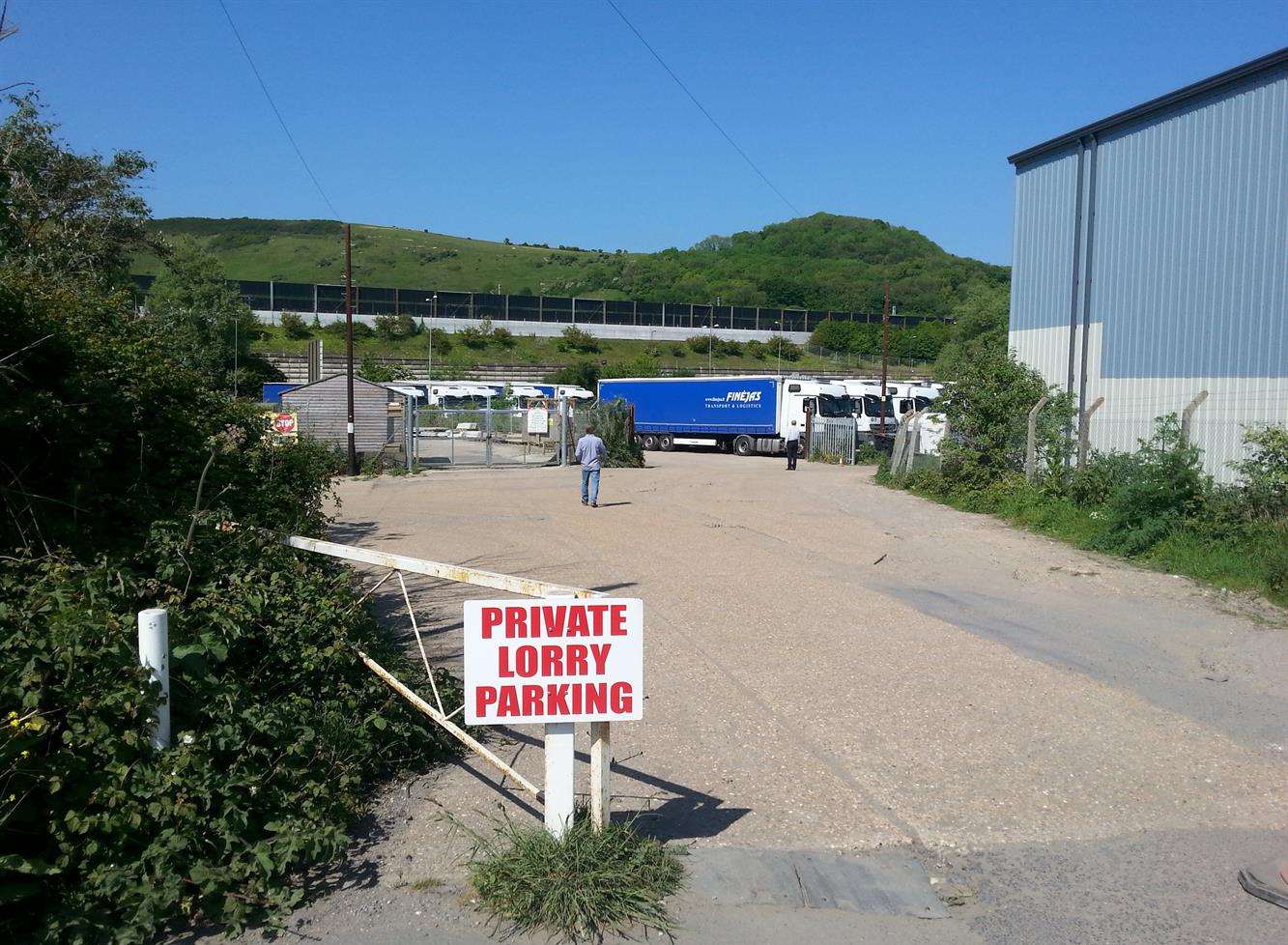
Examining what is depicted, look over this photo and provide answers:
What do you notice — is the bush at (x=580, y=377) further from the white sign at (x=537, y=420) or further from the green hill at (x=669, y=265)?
the white sign at (x=537, y=420)

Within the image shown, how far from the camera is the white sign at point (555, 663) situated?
189 inches

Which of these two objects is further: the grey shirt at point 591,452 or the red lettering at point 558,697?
the grey shirt at point 591,452

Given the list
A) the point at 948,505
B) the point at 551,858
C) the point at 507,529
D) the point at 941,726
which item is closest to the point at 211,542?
the point at 551,858

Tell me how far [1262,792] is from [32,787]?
625cm

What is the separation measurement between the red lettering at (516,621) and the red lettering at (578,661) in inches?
8.6

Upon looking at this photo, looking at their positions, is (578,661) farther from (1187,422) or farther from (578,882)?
(1187,422)

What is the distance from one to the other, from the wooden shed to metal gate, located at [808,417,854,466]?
1727 cm

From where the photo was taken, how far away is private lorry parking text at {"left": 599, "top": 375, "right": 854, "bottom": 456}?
4400cm

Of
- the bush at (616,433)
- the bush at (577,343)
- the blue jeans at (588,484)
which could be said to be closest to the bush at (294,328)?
the bush at (577,343)

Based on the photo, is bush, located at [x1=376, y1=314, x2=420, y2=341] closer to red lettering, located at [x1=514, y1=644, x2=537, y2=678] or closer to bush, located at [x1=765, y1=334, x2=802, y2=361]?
bush, located at [x1=765, y1=334, x2=802, y2=361]

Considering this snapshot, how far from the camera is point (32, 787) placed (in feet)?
14.1

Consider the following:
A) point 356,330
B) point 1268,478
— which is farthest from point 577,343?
point 1268,478

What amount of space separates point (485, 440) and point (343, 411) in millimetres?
6808

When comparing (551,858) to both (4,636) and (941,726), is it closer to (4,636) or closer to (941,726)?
(4,636)
